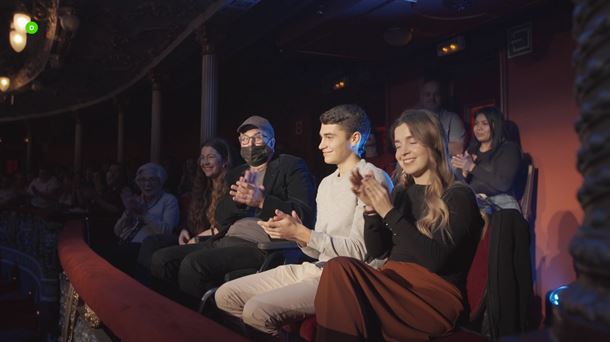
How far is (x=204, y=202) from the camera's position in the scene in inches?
132

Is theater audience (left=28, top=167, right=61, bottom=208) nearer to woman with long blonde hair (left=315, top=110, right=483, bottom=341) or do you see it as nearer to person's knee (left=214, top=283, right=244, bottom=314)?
person's knee (left=214, top=283, right=244, bottom=314)

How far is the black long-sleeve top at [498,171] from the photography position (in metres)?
3.34

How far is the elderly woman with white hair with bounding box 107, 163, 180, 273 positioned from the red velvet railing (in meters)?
2.11

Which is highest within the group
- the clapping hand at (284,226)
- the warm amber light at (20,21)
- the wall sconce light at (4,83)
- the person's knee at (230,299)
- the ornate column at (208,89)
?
the warm amber light at (20,21)

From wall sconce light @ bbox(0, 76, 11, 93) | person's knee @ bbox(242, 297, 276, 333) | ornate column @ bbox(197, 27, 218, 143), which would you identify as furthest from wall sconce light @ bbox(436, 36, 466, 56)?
→ wall sconce light @ bbox(0, 76, 11, 93)

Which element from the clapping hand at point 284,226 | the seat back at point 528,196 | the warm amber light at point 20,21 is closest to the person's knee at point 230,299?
the clapping hand at point 284,226

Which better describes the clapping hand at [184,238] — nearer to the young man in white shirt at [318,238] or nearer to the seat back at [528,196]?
the young man in white shirt at [318,238]

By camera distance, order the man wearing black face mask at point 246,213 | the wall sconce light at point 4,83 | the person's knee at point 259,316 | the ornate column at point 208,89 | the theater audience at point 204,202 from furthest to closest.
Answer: the wall sconce light at point 4,83 → the ornate column at point 208,89 → the theater audience at point 204,202 → the man wearing black face mask at point 246,213 → the person's knee at point 259,316

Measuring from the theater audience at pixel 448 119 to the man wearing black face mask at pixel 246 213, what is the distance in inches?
64.8

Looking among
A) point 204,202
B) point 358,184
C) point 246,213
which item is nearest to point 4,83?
point 204,202

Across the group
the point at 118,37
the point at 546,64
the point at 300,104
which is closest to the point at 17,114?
the point at 118,37

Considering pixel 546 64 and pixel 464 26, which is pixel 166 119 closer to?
pixel 464 26

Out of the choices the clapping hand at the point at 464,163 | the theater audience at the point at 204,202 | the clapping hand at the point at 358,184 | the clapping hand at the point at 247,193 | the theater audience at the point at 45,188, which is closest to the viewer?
the clapping hand at the point at 358,184

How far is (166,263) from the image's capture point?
2.85m
